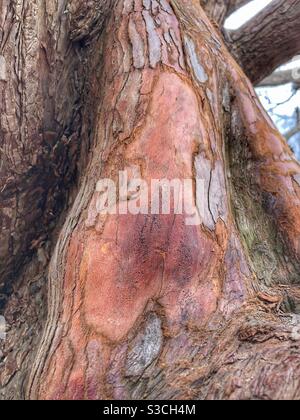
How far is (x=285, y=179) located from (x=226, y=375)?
0.80m

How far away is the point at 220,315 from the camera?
1435 millimetres

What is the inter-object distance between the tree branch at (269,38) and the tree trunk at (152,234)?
1.74 ft

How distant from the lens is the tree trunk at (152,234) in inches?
53.2

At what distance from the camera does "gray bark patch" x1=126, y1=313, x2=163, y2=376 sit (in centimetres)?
135

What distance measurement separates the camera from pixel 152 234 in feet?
4.91

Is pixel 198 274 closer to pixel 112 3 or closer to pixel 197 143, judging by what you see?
pixel 197 143

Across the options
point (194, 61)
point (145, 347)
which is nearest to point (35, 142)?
point (194, 61)

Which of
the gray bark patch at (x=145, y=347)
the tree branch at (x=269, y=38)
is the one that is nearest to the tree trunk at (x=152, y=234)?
the gray bark patch at (x=145, y=347)

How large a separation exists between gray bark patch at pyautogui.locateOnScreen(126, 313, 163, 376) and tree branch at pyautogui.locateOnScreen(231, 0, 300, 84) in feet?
5.01

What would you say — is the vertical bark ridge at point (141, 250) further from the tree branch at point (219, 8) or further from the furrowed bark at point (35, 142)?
the tree branch at point (219, 8)

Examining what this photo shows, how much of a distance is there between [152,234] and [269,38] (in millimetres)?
1394
